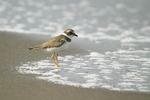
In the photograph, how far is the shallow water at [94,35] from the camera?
5668mm

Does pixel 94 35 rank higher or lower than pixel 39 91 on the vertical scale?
higher

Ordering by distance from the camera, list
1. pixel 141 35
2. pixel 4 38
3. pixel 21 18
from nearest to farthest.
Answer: pixel 4 38 < pixel 141 35 < pixel 21 18

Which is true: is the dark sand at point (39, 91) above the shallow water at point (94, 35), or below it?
below

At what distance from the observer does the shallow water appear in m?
5.67

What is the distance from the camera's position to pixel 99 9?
1474 centimetres

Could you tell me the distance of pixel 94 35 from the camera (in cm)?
1041

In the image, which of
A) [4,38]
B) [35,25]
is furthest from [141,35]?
[4,38]

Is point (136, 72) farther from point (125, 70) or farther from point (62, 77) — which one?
point (62, 77)

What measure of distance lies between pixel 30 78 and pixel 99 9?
32.9 ft

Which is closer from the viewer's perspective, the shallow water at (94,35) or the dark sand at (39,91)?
the dark sand at (39,91)

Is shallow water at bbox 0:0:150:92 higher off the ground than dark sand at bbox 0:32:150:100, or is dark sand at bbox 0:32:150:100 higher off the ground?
shallow water at bbox 0:0:150:92

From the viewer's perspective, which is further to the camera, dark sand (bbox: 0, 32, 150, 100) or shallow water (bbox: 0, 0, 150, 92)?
shallow water (bbox: 0, 0, 150, 92)

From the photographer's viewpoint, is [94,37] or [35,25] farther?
[35,25]

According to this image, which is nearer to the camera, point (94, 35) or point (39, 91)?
point (39, 91)
